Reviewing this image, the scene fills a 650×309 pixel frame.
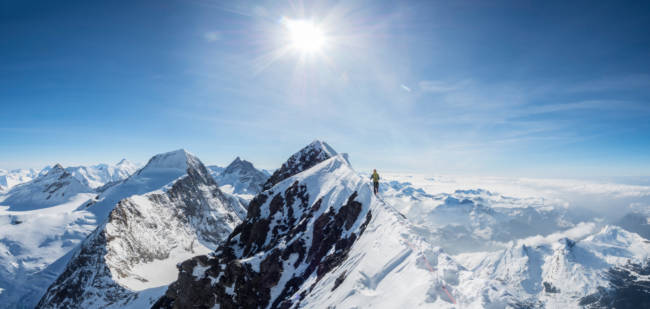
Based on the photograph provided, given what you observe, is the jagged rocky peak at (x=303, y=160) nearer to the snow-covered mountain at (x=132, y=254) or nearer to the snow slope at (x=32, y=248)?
the snow-covered mountain at (x=132, y=254)

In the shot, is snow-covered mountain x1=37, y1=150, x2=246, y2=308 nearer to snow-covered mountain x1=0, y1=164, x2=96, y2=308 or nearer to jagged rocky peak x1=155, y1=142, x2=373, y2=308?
snow-covered mountain x1=0, y1=164, x2=96, y2=308

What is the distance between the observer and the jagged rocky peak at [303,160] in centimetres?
10584

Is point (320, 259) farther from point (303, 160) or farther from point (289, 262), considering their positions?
point (303, 160)

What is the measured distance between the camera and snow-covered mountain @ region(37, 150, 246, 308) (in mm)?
101188

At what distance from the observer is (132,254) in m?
123

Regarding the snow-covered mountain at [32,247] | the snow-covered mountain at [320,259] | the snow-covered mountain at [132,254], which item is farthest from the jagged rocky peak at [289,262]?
the snow-covered mountain at [32,247]

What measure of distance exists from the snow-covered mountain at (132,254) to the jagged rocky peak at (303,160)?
2668 inches

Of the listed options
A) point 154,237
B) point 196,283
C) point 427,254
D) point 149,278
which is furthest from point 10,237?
point 427,254

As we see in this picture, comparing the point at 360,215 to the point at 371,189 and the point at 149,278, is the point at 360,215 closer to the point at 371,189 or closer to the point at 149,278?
the point at 371,189

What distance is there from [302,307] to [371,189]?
26272mm

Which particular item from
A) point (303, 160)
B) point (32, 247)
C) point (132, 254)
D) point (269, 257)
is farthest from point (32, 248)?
point (269, 257)

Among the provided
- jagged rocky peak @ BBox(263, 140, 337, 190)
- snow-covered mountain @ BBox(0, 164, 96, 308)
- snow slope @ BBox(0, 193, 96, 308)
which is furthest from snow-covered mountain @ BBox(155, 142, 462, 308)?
snow-covered mountain @ BBox(0, 164, 96, 308)

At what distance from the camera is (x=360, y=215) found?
43.3m

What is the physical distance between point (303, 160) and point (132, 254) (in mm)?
98294
